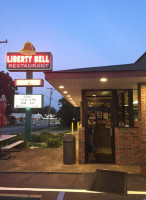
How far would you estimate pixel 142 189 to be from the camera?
497cm

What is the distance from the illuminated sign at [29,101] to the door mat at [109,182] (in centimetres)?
985

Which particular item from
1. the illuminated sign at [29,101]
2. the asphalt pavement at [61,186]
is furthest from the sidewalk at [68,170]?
the illuminated sign at [29,101]

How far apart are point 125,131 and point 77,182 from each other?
2887 mm

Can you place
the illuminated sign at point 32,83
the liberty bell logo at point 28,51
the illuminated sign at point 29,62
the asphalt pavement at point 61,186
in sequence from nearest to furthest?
1. the asphalt pavement at point 61,186
2. the illuminated sign at point 32,83
3. the illuminated sign at point 29,62
4. the liberty bell logo at point 28,51

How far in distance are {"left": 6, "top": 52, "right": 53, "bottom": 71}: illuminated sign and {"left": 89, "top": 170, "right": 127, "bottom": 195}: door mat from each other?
11357 mm

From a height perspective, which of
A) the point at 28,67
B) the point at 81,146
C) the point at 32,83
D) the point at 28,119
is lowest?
the point at 81,146

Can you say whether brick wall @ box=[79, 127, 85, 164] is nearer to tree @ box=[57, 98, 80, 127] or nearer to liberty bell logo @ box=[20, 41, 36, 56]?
liberty bell logo @ box=[20, 41, 36, 56]

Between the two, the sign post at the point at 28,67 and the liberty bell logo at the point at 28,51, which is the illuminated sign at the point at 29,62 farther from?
the liberty bell logo at the point at 28,51

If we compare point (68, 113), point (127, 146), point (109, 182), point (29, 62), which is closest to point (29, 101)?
point (29, 62)

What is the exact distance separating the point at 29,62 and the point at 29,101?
10.9 ft

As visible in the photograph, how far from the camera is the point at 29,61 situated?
52.2ft

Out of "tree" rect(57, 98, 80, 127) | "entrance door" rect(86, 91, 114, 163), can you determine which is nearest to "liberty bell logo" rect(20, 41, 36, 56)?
"entrance door" rect(86, 91, 114, 163)

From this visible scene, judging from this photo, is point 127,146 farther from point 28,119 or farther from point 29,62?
A: point 29,62

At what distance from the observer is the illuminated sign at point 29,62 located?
51.8 ft
